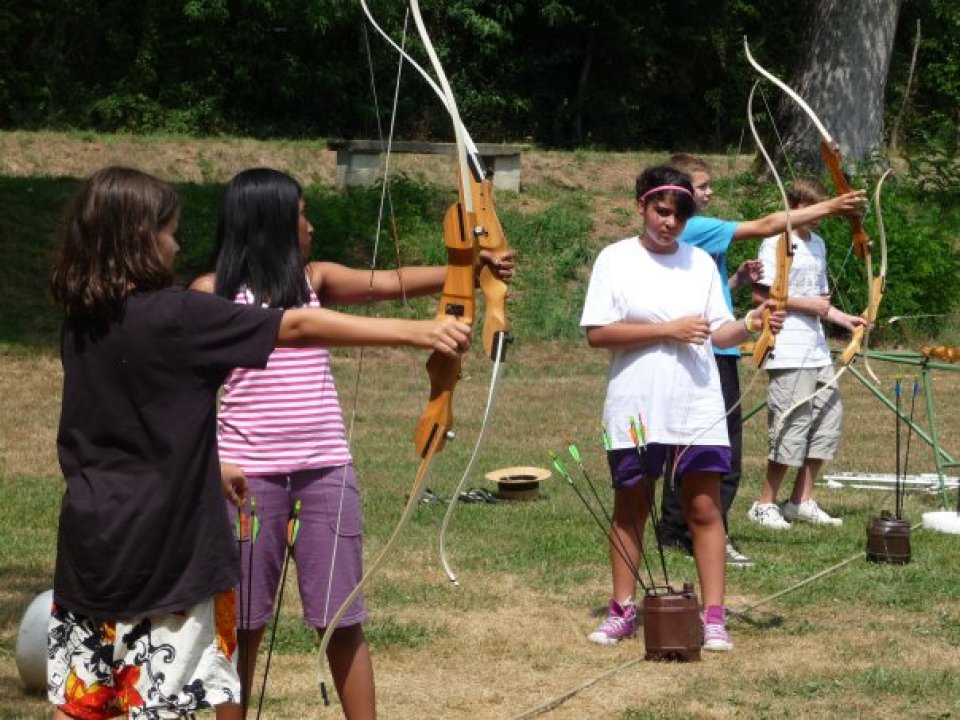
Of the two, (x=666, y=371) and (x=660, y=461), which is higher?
(x=666, y=371)

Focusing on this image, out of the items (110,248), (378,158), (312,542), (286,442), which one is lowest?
(312,542)

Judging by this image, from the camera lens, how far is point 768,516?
779 centimetres

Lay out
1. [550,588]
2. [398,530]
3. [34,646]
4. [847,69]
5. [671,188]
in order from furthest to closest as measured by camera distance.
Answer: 1. [847,69]
2. [550,588]
3. [671,188]
4. [34,646]
5. [398,530]

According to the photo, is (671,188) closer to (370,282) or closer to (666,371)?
(666,371)

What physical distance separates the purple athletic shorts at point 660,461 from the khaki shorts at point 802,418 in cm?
218

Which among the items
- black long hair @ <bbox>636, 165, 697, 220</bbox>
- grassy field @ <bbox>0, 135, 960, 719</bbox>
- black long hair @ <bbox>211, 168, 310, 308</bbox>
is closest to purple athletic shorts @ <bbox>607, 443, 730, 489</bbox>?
grassy field @ <bbox>0, 135, 960, 719</bbox>

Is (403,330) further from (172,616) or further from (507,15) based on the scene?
(507,15)

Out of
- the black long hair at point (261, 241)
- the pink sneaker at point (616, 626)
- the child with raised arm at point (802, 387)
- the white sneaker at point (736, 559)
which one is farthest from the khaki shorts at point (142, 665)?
the child with raised arm at point (802, 387)

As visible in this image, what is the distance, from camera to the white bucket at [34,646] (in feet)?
16.0

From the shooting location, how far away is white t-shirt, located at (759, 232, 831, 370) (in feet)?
24.3

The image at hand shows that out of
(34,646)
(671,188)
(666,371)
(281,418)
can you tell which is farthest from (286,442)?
(671,188)

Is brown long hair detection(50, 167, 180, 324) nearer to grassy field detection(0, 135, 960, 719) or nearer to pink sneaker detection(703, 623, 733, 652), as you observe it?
grassy field detection(0, 135, 960, 719)

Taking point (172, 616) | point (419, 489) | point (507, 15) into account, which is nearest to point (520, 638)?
point (419, 489)

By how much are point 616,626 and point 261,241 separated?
7.61ft
